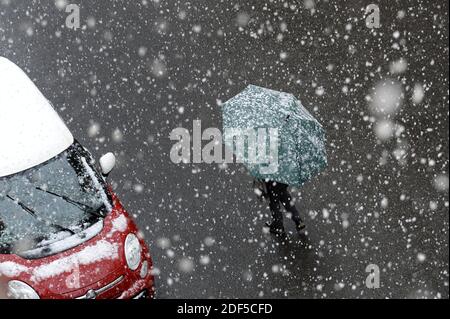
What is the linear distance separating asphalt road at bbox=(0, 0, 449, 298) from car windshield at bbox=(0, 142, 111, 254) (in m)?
1.47

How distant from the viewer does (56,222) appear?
6141 mm

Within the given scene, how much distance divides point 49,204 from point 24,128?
0.90 meters

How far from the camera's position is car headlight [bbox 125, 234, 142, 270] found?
20.6ft

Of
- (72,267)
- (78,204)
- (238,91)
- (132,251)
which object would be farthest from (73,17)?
(72,267)

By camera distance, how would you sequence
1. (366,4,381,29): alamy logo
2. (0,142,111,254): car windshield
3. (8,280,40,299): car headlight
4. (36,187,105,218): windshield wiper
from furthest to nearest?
(366,4,381,29): alamy logo
(36,187,105,218): windshield wiper
(0,142,111,254): car windshield
(8,280,40,299): car headlight

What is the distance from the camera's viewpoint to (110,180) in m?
8.20

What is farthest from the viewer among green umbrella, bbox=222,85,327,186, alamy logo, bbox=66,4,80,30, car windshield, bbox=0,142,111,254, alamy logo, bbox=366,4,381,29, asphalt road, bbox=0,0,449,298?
alamy logo, bbox=66,4,80,30

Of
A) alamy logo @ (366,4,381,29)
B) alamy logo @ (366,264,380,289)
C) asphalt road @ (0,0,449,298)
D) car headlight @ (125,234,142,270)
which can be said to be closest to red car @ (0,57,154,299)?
car headlight @ (125,234,142,270)

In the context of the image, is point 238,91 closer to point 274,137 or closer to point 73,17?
point 274,137

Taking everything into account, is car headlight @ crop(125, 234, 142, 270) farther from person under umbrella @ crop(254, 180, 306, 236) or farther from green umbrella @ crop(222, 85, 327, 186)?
person under umbrella @ crop(254, 180, 306, 236)

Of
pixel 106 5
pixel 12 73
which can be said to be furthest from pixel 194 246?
pixel 106 5

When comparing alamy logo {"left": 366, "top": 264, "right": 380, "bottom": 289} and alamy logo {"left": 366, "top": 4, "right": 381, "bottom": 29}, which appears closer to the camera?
alamy logo {"left": 366, "top": 264, "right": 380, "bottom": 289}

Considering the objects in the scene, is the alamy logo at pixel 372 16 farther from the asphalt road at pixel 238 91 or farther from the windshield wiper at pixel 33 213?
the windshield wiper at pixel 33 213
